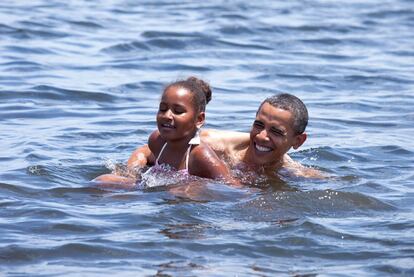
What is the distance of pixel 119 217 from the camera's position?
23.9 feet

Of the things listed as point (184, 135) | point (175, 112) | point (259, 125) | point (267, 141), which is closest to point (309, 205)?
point (267, 141)

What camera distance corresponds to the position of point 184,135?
26.4 ft

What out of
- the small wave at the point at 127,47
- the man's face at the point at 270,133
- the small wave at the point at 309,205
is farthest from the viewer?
the small wave at the point at 127,47

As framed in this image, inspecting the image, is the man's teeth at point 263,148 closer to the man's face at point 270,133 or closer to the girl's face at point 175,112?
the man's face at point 270,133

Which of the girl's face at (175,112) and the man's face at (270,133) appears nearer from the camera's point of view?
the girl's face at (175,112)

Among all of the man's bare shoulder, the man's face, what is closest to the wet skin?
the man's face

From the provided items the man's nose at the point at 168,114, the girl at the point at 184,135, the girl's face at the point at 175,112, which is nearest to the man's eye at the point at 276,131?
the girl at the point at 184,135

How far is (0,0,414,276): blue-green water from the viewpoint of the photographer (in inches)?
260

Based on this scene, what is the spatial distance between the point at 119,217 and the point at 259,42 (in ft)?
→ 31.9

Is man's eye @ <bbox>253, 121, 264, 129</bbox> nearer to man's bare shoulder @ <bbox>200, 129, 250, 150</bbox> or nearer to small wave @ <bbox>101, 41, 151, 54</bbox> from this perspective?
man's bare shoulder @ <bbox>200, 129, 250, 150</bbox>

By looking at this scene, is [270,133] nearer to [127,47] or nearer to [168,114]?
[168,114]

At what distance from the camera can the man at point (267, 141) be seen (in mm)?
8328

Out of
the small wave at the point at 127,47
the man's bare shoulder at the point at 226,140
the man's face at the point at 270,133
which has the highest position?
the man's face at the point at 270,133

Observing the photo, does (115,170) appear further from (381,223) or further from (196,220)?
(381,223)
